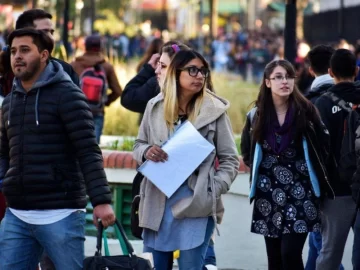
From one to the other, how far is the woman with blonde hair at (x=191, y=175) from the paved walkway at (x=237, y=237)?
Answer: 9.33 ft

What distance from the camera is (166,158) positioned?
6.66 meters

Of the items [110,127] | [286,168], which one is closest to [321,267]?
[286,168]

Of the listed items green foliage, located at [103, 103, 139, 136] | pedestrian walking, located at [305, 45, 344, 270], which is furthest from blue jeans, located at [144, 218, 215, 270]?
green foliage, located at [103, 103, 139, 136]

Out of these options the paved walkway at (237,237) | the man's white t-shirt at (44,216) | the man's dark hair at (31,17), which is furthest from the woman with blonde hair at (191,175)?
the paved walkway at (237,237)

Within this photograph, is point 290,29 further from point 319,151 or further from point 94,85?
point 319,151

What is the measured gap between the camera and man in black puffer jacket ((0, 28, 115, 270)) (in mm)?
5910

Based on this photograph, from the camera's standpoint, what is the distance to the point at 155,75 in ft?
27.4

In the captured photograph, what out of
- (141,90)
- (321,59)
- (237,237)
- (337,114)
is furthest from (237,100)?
(337,114)

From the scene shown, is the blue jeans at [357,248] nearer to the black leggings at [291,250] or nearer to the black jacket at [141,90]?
the black leggings at [291,250]

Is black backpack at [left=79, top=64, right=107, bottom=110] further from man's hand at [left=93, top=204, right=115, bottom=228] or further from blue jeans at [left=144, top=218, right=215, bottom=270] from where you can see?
man's hand at [left=93, top=204, right=115, bottom=228]

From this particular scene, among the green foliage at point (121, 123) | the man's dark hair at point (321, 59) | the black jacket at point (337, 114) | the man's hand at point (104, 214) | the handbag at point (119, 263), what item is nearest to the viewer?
the handbag at point (119, 263)

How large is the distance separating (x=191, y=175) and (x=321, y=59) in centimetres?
239

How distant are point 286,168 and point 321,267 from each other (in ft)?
3.39

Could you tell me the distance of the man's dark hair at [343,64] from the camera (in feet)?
26.2
